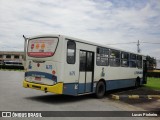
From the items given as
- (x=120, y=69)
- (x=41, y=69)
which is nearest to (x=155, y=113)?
(x=41, y=69)

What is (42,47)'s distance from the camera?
12352 millimetres

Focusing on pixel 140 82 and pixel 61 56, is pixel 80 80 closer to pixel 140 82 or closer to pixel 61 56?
pixel 61 56

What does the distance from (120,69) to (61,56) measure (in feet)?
22.6

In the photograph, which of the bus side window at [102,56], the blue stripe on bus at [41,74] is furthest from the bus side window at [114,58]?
the blue stripe on bus at [41,74]

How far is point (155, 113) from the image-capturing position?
35.4ft

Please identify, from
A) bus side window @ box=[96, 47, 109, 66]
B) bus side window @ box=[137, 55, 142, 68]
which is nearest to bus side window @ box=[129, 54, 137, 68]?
bus side window @ box=[137, 55, 142, 68]

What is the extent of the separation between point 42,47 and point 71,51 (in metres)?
1.39

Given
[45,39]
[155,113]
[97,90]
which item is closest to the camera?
[155,113]

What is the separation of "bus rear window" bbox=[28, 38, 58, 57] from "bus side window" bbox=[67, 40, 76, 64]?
65 cm

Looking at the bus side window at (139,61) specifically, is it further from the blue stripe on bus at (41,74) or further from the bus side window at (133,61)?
the blue stripe on bus at (41,74)

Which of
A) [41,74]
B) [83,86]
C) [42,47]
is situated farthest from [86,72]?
[42,47]

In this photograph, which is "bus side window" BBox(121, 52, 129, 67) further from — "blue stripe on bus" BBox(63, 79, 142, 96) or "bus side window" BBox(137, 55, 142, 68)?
"bus side window" BBox(137, 55, 142, 68)

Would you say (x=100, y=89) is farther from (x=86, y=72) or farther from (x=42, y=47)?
(x=42, y=47)

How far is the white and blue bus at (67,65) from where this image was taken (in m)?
11.6
